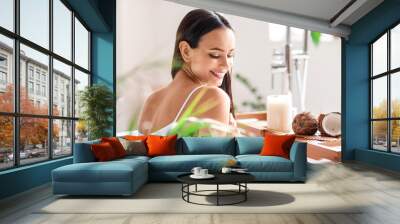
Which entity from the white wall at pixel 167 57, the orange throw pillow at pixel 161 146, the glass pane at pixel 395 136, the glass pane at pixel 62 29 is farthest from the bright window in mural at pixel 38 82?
the glass pane at pixel 395 136

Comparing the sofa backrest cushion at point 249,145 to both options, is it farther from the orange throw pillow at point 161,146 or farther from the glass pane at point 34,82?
the glass pane at point 34,82

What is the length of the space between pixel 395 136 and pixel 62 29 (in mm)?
6488

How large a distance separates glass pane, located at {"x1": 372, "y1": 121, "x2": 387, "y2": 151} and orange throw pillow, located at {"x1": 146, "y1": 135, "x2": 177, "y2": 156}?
4.51 metres

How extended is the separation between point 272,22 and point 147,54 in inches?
114

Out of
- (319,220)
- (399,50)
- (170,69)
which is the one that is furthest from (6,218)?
(399,50)

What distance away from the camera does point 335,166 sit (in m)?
8.20

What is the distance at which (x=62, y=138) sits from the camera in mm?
6953

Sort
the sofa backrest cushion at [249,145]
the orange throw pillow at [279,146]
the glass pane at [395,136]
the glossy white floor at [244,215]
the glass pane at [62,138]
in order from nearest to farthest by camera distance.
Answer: the glossy white floor at [244,215]
the orange throw pillow at [279,146]
the glass pane at [62,138]
the sofa backrest cushion at [249,145]
the glass pane at [395,136]

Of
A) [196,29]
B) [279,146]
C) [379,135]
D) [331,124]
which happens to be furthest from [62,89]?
[379,135]

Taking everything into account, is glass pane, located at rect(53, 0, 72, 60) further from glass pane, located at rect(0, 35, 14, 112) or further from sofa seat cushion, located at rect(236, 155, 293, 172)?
sofa seat cushion, located at rect(236, 155, 293, 172)

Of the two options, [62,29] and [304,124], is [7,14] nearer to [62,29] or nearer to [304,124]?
[62,29]

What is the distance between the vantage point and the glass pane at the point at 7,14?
4.82 m

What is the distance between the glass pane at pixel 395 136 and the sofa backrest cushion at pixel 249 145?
9.15 feet

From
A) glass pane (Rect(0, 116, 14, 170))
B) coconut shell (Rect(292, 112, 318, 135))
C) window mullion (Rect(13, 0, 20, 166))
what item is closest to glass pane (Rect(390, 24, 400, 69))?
coconut shell (Rect(292, 112, 318, 135))
